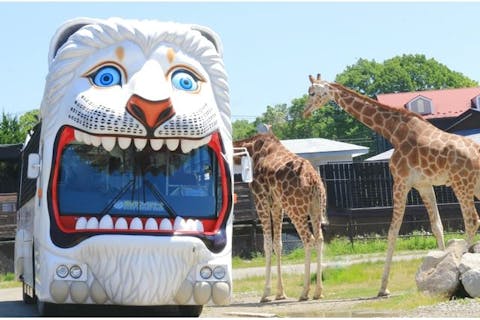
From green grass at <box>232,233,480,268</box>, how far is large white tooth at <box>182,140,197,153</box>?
46.7 feet

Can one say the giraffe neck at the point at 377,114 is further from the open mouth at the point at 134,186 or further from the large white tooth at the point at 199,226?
the large white tooth at the point at 199,226

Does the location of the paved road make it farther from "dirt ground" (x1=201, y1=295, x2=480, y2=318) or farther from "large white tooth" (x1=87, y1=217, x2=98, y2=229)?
"large white tooth" (x1=87, y1=217, x2=98, y2=229)

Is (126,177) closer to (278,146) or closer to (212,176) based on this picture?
(212,176)

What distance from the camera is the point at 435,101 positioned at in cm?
6538

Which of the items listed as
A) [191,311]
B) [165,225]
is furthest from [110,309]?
[165,225]

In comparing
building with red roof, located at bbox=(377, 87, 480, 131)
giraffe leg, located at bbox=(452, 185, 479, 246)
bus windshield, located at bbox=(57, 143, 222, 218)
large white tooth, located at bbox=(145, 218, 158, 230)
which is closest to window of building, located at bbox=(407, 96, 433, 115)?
building with red roof, located at bbox=(377, 87, 480, 131)

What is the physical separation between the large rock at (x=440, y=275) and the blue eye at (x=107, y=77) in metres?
5.84

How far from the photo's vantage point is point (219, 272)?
1168 cm

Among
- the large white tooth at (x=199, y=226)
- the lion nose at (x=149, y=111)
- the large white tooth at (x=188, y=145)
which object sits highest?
the lion nose at (x=149, y=111)

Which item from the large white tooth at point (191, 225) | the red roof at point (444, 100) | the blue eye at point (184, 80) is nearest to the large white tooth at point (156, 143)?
the blue eye at point (184, 80)

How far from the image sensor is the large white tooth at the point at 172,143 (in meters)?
11.8

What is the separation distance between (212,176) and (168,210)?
88cm

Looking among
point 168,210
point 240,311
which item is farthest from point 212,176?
point 240,311

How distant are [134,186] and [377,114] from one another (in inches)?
267
